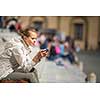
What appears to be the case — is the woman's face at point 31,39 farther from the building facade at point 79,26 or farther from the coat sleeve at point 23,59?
the building facade at point 79,26

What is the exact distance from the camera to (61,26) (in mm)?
15516

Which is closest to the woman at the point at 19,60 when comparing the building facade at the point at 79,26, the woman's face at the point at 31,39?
the woman's face at the point at 31,39

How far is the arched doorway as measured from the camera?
504 inches

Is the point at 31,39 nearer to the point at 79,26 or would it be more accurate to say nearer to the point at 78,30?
the point at 78,30

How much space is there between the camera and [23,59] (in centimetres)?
389

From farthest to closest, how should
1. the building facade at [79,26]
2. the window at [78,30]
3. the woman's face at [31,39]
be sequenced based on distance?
the window at [78,30] → the building facade at [79,26] → the woman's face at [31,39]

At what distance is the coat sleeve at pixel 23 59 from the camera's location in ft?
12.7

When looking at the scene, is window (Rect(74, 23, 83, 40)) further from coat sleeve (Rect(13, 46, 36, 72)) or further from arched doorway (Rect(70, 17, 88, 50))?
coat sleeve (Rect(13, 46, 36, 72))

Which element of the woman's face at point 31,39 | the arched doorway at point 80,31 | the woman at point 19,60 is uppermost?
the woman's face at point 31,39

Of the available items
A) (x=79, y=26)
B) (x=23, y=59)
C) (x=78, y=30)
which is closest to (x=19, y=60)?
(x=23, y=59)

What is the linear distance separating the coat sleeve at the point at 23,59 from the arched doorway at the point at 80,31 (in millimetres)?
8197
